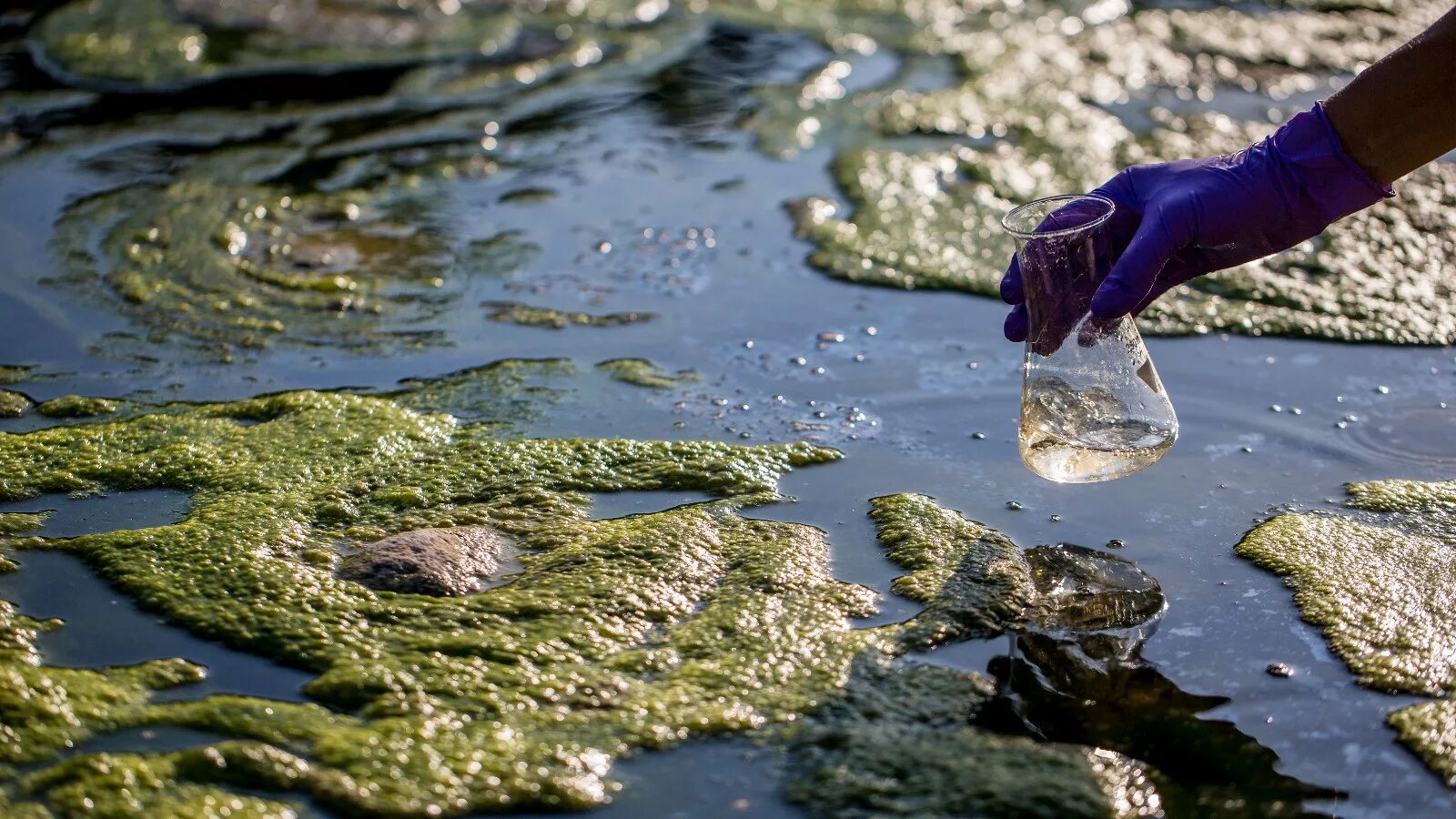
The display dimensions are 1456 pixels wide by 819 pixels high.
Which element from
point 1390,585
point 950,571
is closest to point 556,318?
point 950,571

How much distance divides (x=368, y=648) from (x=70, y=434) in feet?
3.94

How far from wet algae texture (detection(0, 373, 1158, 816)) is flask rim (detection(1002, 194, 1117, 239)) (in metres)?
0.64

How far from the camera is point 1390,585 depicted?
104 inches

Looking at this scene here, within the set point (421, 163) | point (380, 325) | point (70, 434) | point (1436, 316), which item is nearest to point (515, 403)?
point (380, 325)

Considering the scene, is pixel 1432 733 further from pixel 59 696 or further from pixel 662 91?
pixel 662 91

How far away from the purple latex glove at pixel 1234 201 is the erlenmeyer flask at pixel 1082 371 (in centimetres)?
7

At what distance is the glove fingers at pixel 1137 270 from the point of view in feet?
8.20

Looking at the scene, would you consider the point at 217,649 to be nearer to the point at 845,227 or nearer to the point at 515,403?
the point at 515,403

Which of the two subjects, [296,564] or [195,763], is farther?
[296,564]

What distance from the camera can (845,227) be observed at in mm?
4484

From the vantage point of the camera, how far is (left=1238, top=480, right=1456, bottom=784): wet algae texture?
235 cm

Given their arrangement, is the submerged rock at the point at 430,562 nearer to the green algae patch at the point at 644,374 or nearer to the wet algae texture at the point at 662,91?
the green algae patch at the point at 644,374

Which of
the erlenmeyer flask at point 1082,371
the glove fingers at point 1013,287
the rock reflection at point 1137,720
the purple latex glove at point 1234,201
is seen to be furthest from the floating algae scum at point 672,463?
the purple latex glove at point 1234,201

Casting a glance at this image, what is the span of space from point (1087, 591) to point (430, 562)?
47.5 inches
